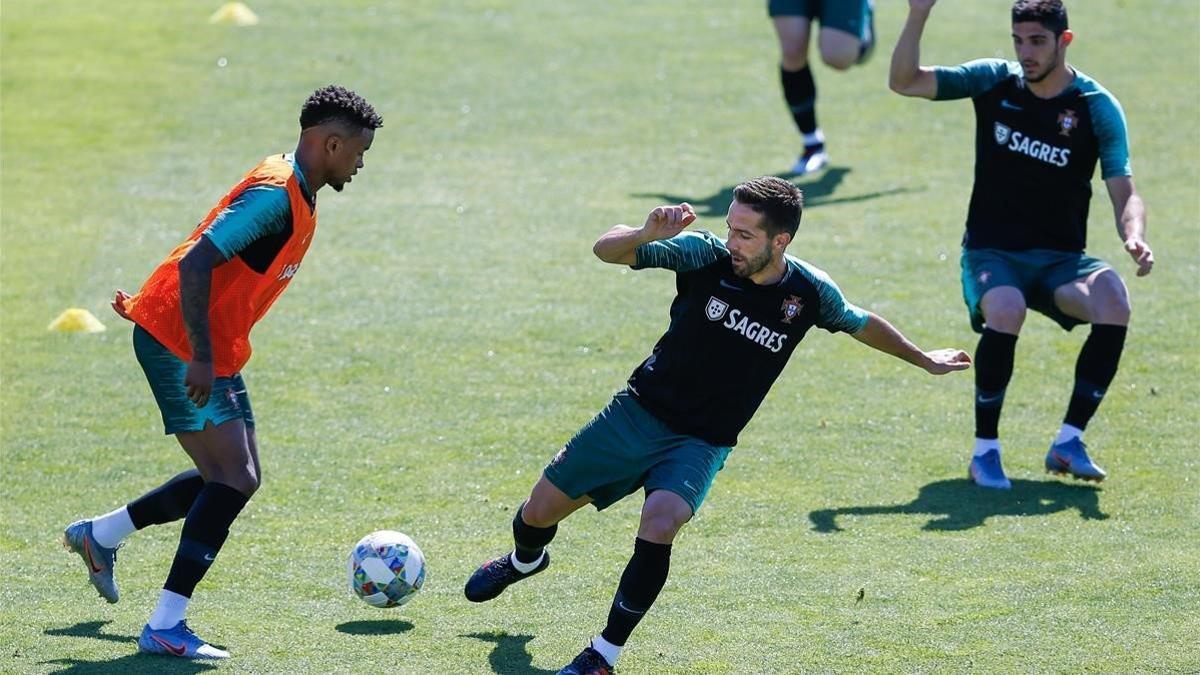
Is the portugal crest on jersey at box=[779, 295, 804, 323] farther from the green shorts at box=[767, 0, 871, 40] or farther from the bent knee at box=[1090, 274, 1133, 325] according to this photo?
the green shorts at box=[767, 0, 871, 40]

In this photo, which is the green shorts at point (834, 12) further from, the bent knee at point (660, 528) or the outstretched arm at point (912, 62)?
the bent knee at point (660, 528)

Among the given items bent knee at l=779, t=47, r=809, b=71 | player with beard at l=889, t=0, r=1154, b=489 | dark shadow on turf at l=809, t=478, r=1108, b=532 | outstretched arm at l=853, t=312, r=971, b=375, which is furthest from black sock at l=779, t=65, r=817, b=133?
outstretched arm at l=853, t=312, r=971, b=375

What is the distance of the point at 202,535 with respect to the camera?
19.9 feet

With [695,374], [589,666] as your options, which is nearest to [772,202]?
[695,374]

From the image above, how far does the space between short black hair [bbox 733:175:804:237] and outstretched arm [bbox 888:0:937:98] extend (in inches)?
105

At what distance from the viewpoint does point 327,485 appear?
823 cm

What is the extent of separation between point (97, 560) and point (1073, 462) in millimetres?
4726

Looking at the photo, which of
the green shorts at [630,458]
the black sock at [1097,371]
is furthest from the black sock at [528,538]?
the black sock at [1097,371]

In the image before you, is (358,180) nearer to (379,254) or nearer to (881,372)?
(379,254)

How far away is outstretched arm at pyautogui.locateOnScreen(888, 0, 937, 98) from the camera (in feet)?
27.1

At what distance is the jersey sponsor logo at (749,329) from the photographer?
607cm

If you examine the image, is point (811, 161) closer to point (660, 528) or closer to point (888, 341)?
point (888, 341)

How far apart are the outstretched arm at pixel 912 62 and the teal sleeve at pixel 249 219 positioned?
12.2 feet

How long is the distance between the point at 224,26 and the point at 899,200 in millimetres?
8288
